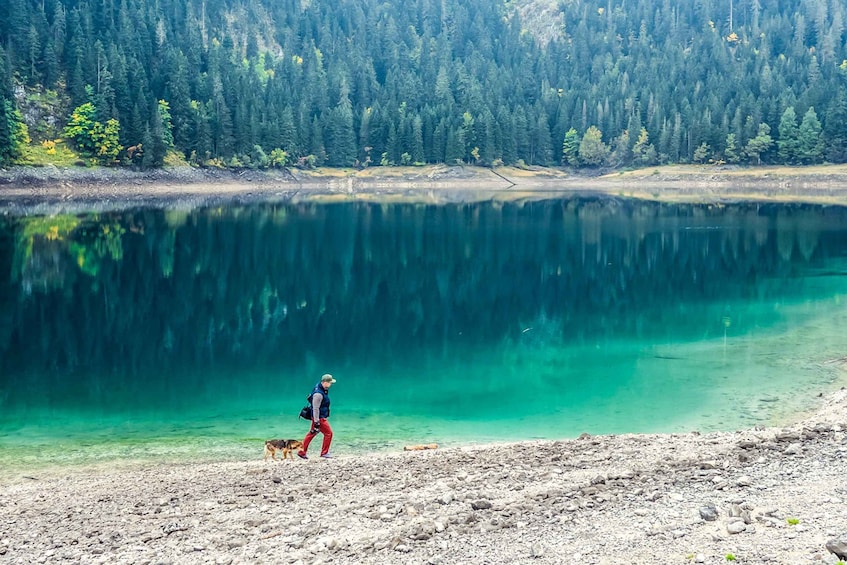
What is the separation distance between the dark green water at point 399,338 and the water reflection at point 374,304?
0.13 meters

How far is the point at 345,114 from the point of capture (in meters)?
150

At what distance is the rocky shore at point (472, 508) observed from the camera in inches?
377

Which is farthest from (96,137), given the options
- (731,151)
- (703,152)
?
(731,151)

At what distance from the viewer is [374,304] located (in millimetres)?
33188

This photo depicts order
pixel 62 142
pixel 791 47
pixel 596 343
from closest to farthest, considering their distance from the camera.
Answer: pixel 596 343 → pixel 62 142 → pixel 791 47

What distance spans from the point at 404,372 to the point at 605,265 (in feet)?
77.9

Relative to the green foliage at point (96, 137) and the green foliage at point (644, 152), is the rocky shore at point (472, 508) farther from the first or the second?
the green foliage at point (644, 152)

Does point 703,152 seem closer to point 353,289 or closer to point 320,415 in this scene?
point 353,289

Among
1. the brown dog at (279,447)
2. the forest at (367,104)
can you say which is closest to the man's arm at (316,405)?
the brown dog at (279,447)

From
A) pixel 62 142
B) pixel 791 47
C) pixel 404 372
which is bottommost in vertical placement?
pixel 404 372

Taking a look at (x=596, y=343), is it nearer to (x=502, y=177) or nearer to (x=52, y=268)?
(x=52, y=268)

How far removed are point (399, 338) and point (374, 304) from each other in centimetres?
623

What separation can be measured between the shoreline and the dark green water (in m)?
44.1

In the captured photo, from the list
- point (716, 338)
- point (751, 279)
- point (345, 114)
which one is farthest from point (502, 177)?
point (716, 338)
